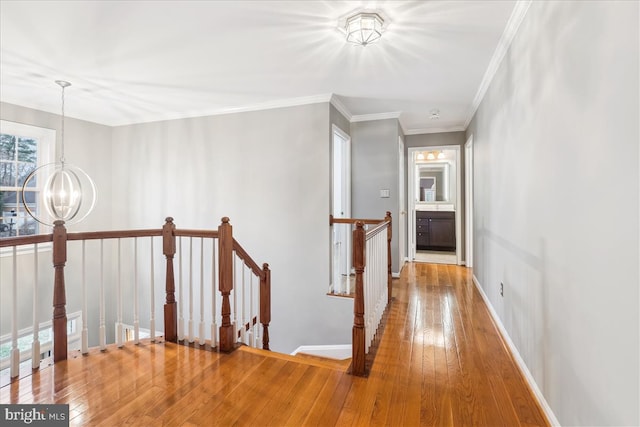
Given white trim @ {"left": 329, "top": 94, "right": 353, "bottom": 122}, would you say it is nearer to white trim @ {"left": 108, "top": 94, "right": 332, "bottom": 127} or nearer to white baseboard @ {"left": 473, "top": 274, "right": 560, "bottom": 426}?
white trim @ {"left": 108, "top": 94, "right": 332, "bottom": 127}

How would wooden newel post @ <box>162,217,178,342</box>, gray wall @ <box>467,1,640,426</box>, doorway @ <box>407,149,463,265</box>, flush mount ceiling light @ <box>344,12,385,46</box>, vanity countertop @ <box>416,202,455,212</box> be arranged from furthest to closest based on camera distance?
vanity countertop @ <box>416,202,455,212</box>
doorway @ <box>407,149,463,265</box>
wooden newel post @ <box>162,217,178,342</box>
flush mount ceiling light @ <box>344,12,385,46</box>
gray wall @ <box>467,1,640,426</box>

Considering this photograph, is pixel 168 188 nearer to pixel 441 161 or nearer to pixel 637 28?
pixel 637 28

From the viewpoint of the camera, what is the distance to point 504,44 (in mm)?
2396

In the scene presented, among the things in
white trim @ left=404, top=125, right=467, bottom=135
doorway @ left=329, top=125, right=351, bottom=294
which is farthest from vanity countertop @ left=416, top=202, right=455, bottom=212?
doorway @ left=329, top=125, right=351, bottom=294

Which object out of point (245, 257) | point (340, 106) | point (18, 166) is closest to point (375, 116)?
point (340, 106)

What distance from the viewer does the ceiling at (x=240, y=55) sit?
2.07m

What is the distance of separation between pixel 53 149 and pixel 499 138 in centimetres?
558

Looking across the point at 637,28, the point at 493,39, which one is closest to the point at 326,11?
the point at 493,39

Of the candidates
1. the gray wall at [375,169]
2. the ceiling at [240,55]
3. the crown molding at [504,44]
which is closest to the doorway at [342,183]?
the gray wall at [375,169]

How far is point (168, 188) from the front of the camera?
15.2 feet

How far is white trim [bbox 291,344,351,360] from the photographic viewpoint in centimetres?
362

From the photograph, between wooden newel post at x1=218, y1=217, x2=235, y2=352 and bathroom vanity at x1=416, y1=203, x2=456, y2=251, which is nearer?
wooden newel post at x1=218, y1=217, x2=235, y2=352

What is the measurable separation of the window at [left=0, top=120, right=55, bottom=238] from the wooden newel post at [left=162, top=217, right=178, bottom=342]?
2959 millimetres

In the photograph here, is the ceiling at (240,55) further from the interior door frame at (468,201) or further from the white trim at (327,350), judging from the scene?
the white trim at (327,350)
